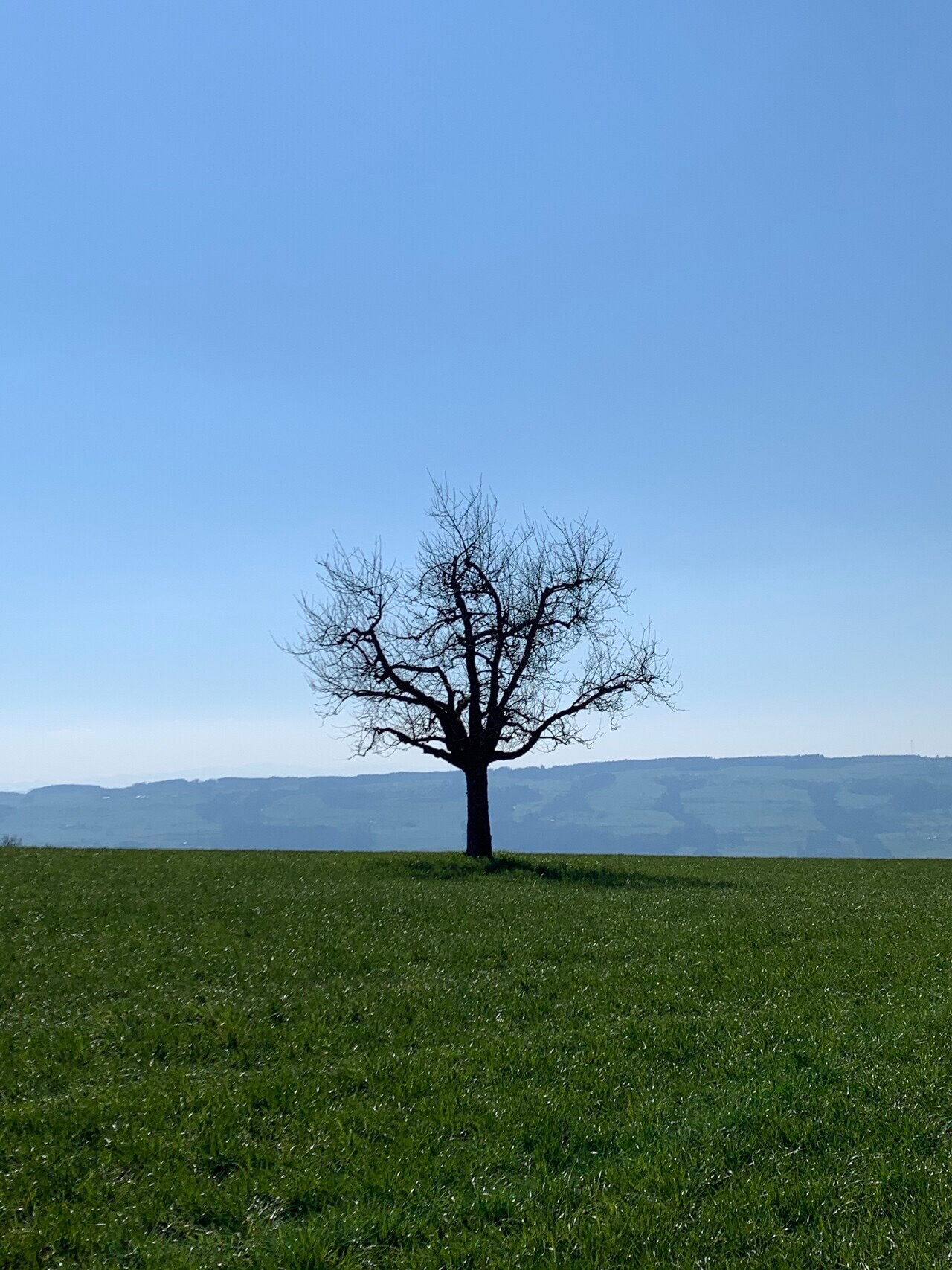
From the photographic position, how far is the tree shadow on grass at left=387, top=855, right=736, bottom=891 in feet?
106

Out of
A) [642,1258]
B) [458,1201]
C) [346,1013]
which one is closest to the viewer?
[642,1258]

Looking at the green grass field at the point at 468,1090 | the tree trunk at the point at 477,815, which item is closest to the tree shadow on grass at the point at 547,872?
the tree trunk at the point at 477,815

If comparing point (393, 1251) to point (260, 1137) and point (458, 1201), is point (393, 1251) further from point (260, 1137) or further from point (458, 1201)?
point (260, 1137)

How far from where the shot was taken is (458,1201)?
27.4ft

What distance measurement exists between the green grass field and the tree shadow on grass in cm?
973

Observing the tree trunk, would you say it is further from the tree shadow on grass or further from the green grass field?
the green grass field

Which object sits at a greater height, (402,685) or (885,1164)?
(402,685)

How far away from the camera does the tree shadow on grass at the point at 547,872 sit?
106ft

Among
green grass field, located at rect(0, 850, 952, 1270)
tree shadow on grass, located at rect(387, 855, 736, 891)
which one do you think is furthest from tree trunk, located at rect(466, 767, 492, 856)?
green grass field, located at rect(0, 850, 952, 1270)

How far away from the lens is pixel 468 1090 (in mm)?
11227

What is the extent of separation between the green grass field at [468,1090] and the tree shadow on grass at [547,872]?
9732 mm

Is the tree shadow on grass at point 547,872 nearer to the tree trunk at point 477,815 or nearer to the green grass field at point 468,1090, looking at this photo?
the tree trunk at point 477,815

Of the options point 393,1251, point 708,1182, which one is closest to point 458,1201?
point 393,1251

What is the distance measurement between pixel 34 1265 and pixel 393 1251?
10.3 ft
